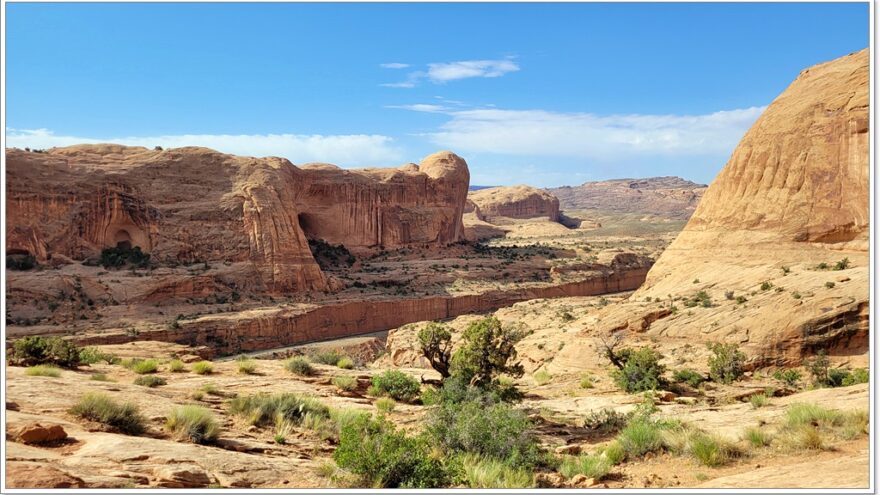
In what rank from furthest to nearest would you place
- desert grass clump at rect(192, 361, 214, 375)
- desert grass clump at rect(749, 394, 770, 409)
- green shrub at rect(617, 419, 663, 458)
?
desert grass clump at rect(192, 361, 214, 375) → desert grass clump at rect(749, 394, 770, 409) → green shrub at rect(617, 419, 663, 458)

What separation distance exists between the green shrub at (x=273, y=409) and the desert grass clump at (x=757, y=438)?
7.93m

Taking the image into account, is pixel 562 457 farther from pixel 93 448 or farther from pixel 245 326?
pixel 245 326

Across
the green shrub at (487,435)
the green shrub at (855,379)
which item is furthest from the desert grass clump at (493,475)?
the green shrub at (855,379)

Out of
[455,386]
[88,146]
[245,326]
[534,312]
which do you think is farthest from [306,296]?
[455,386]

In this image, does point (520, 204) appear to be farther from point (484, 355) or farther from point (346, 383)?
point (346, 383)

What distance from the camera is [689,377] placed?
1812 cm

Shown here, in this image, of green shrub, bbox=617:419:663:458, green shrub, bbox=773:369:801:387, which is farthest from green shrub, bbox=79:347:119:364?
green shrub, bbox=773:369:801:387

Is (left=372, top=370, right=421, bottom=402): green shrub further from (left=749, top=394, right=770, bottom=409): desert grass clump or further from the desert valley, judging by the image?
(left=749, top=394, right=770, bottom=409): desert grass clump

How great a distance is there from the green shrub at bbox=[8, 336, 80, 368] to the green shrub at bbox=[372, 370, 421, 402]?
7988 mm

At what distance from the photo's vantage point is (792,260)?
24.4m

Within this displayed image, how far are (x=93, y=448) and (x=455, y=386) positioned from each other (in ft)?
29.3

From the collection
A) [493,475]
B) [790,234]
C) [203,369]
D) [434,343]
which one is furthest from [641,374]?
[203,369]

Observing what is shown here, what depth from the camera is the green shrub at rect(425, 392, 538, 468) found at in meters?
9.67

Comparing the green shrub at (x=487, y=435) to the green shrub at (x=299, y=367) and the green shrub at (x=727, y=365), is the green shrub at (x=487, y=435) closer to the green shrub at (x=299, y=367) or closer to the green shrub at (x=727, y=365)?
the green shrub at (x=299, y=367)
